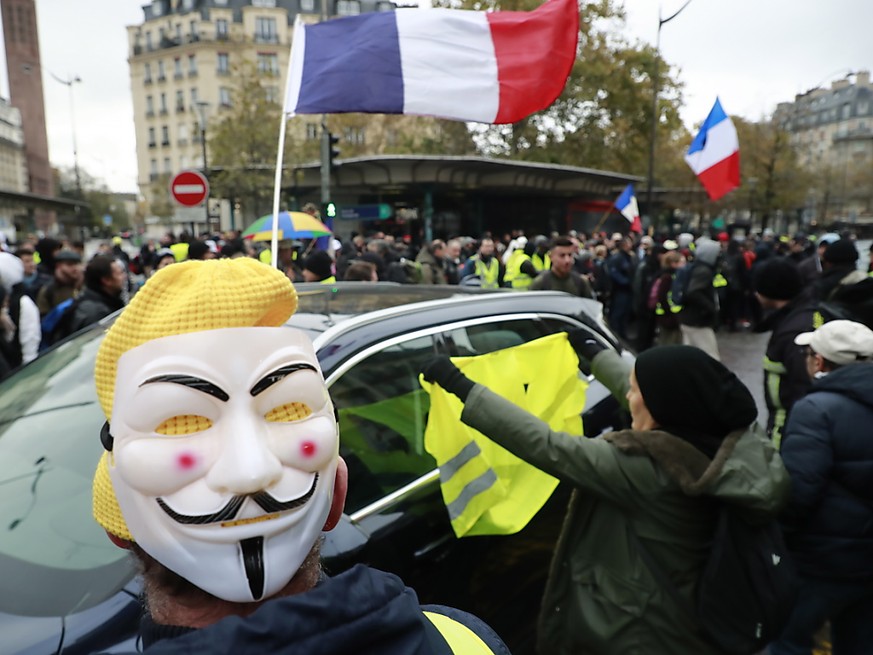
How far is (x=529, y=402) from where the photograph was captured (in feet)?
9.00

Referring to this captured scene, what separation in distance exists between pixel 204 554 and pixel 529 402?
6.60 feet

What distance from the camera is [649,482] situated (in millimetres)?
2000

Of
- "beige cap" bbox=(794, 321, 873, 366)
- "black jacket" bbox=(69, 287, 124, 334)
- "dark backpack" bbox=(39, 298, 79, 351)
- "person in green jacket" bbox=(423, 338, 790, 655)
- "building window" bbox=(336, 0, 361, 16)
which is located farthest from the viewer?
"building window" bbox=(336, 0, 361, 16)

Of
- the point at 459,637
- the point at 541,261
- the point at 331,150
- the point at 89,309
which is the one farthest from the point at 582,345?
the point at 331,150

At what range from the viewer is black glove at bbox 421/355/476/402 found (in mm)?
2178

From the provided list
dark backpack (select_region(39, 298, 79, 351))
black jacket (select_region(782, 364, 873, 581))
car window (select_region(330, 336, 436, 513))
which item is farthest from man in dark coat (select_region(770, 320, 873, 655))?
dark backpack (select_region(39, 298, 79, 351))

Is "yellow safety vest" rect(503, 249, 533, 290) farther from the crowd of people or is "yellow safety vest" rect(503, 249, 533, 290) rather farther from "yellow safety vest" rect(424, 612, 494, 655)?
"yellow safety vest" rect(424, 612, 494, 655)

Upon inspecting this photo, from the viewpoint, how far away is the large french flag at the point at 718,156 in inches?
353

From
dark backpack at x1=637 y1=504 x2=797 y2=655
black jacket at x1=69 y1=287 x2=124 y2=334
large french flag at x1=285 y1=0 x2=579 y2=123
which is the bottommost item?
dark backpack at x1=637 y1=504 x2=797 y2=655

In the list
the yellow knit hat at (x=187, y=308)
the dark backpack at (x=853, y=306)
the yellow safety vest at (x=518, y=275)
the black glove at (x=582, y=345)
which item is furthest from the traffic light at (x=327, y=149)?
the yellow knit hat at (x=187, y=308)

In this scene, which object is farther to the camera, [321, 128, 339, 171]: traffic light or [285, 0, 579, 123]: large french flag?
[321, 128, 339, 171]: traffic light

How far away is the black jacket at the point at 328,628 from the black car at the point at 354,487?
101cm

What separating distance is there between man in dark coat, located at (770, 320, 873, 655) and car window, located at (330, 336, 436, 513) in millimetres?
1442

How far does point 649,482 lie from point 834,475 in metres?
0.98
